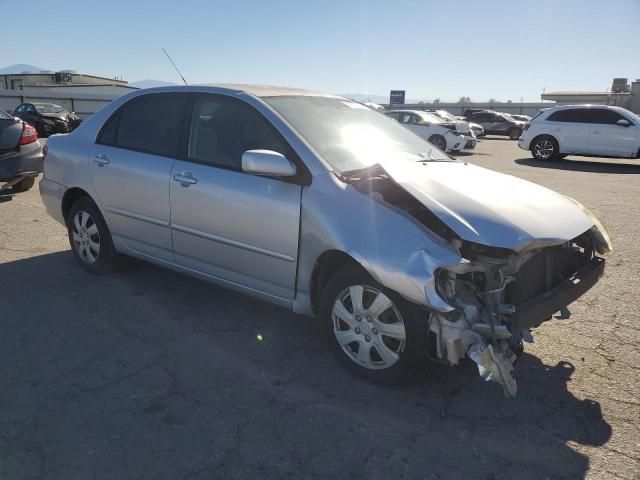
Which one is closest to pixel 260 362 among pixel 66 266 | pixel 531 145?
pixel 66 266

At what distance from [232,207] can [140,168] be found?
1.09 m

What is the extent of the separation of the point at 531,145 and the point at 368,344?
1491 cm

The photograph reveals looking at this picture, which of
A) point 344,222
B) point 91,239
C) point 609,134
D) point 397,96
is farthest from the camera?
point 397,96

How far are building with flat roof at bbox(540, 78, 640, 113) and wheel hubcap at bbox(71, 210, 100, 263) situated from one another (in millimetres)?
47726

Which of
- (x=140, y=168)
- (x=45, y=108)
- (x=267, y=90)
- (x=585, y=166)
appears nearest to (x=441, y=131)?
(x=585, y=166)

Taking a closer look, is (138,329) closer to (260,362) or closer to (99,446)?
(260,362)

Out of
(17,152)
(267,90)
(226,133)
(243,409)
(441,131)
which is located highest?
(267,90)

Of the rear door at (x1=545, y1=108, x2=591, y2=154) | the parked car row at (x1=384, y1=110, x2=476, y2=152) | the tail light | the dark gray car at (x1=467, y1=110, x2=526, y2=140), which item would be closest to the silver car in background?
the tail light

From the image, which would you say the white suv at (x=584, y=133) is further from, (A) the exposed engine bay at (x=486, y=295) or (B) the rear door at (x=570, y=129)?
(A) the exposed engine bay at (x=486, y=295)

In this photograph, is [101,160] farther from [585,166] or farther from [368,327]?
[585,166]

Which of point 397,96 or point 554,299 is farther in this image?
point 397,96

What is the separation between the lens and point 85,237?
4.75 m

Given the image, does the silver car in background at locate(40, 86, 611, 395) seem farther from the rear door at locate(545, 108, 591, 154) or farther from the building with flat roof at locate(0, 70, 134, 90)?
the building with flat roof at locate(0, 70, 134, 90)

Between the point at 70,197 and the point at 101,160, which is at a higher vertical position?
the point at 101,160
